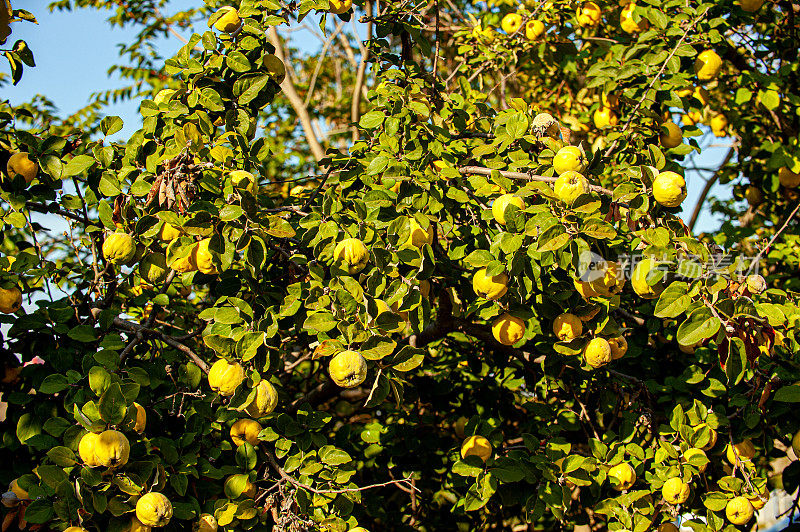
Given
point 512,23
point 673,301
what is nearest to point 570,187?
point 673,301

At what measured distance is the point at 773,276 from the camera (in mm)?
2896

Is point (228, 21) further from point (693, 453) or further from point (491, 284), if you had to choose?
point (693, 453)

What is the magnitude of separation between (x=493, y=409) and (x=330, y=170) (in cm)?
118

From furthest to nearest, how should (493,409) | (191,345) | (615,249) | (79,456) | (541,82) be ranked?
(541,82)
(493,409)
(191,345)
(615,249)
(79,456)

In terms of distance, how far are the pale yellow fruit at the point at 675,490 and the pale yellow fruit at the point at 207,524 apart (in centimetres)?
129

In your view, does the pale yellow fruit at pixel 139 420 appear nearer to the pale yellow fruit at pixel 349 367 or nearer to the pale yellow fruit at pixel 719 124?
the pale yellow fruit at pixel 349 367

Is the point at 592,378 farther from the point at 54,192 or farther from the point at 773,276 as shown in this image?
the point at 54,192

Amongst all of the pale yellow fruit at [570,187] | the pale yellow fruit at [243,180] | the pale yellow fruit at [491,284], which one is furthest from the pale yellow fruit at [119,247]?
the pale yellow fruit at [570,187]

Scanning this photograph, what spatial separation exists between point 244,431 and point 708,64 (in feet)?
7.41

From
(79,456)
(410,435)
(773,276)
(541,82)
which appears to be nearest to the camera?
(79,456)

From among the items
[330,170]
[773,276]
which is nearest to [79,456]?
[330,170]

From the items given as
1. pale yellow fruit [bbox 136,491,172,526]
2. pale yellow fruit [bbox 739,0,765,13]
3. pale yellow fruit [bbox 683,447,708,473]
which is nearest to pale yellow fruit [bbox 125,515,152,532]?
pale yellow fruit [bbox 136,491,172,526]

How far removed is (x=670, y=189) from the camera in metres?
1.60

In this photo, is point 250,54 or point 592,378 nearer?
point 250,54
